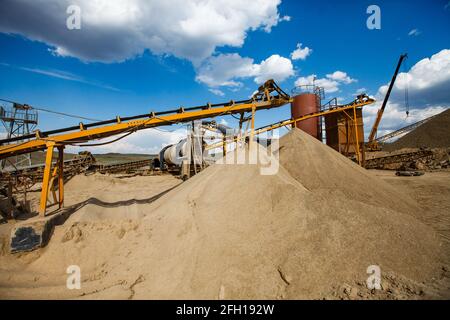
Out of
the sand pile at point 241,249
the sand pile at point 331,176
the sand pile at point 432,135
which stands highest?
the sand pile at point 432,135

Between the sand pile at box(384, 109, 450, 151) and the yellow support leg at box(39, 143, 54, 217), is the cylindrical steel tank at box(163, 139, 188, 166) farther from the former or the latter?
the sand pile at box(384, 109, 450, 151)

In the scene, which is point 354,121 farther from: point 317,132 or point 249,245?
point 249,245

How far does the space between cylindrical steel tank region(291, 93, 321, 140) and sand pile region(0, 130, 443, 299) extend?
517 inches

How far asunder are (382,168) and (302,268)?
1926cm

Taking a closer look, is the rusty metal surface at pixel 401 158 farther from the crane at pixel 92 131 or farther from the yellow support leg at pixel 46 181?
the yellow support leg at pixel 46 181

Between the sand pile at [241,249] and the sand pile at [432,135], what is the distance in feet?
117

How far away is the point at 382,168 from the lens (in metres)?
19.4

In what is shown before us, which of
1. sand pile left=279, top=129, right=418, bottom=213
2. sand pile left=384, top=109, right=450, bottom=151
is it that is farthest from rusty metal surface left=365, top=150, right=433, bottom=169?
sand pile left=384, top=109, right=450, bottom=151

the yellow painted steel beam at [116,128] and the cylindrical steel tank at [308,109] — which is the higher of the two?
the cylindrical steel tank at [308,109]

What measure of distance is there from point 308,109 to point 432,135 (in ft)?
91.3

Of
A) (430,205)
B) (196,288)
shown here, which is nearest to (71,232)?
(196,288)

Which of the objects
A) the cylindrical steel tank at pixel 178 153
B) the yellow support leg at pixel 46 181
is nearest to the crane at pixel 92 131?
the yellow support leg at pixel 46 181

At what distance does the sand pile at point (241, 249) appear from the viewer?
381cm

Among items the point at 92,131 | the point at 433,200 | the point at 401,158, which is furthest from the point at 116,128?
the point at 401,158
